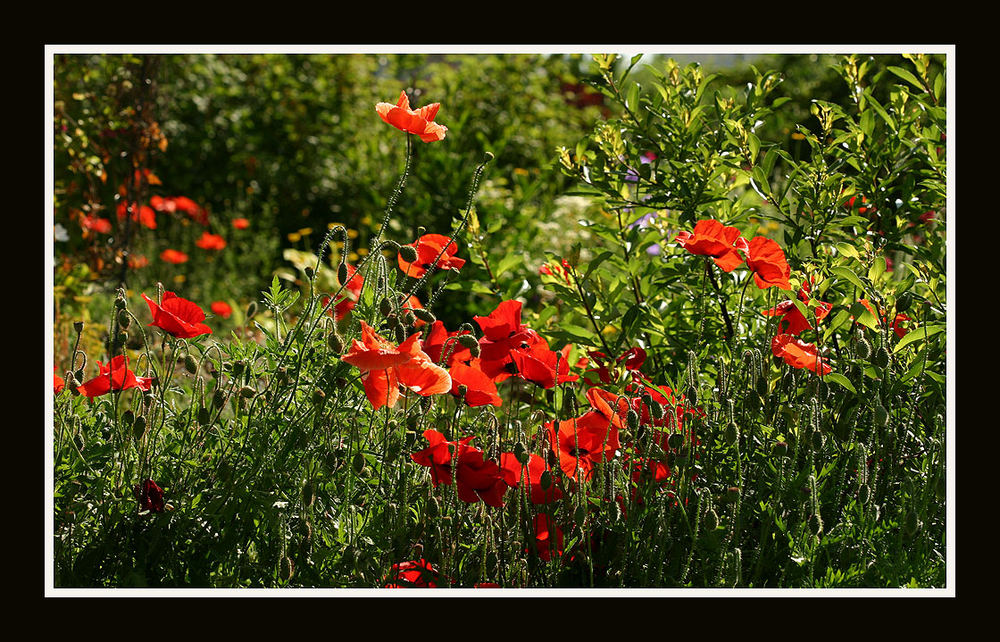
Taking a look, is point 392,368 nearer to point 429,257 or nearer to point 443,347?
point 443,347

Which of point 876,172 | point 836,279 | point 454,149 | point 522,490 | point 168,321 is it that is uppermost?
point 454,149

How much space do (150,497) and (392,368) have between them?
67 centimetres

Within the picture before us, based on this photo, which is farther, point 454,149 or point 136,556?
point 454,149

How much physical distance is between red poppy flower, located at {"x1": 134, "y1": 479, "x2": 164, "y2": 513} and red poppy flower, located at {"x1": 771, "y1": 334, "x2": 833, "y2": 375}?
4.84 feet

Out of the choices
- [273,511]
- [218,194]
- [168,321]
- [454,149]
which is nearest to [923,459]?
[273,511]

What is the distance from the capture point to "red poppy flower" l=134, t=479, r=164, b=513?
226 cm

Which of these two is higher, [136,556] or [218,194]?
[218,194]

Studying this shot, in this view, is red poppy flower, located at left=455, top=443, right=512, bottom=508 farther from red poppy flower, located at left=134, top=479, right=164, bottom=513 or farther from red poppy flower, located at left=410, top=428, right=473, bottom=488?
red poppy flower, located at left=134, top=479, right=164, bottom=513

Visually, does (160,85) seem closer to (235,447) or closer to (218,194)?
(218,194)

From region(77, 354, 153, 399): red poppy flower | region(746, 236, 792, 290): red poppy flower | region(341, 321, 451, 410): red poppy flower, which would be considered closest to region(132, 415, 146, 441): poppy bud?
region(77, 354, 153, 399): red poppy flower

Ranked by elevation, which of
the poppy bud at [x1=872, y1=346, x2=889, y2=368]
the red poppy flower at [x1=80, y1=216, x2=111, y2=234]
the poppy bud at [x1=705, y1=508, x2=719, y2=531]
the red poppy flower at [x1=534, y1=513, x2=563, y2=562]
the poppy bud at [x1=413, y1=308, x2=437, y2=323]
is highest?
the red poppy flower at [x1=80, y1=216, x2=111, y2=234]

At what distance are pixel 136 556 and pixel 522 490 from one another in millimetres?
915

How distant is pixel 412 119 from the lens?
7.56ft

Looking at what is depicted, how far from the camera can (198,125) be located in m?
6.95
